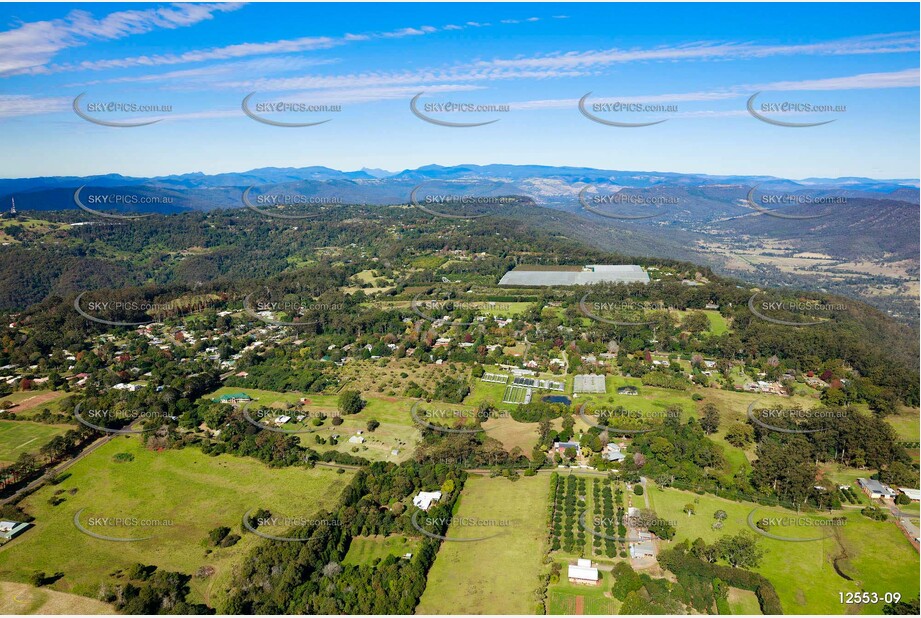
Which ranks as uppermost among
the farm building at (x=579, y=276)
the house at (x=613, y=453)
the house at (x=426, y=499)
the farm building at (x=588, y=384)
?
the farm building at (x=579, y=276)

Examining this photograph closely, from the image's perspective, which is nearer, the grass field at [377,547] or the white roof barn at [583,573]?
the white roof barn at [583,573]

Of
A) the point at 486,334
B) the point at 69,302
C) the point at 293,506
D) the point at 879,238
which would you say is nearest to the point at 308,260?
the point at 69,302

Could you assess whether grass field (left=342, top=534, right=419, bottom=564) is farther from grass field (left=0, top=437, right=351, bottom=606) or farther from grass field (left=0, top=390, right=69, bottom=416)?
grass field (left=0, top=390, right=69, bottom=416)

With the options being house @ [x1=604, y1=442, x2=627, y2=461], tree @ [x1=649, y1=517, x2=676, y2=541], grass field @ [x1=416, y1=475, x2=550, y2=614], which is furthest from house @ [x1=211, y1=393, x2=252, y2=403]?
tree @ [x1=649, y1=517, x2=676, y2=541]

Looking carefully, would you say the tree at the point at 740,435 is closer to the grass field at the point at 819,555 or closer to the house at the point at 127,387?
the grass field at the point at 819,555

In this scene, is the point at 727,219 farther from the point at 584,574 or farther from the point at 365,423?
the point at 584,574

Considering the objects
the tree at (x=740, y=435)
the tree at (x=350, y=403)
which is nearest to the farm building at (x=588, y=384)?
the tree at (x=740, y=435)
